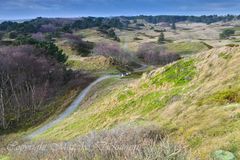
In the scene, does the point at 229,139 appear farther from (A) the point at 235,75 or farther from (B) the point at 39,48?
(B) the point at 39,48

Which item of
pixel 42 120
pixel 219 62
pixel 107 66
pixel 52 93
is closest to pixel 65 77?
pixel 52 93

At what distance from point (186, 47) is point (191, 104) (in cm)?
13797

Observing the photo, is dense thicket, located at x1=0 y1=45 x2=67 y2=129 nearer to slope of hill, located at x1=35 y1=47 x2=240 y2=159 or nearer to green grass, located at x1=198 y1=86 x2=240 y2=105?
slope of hill, located at x1=35 y1=47 x2=240 y2=159

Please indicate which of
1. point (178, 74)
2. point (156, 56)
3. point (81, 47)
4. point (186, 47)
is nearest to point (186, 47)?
point (186, 47)

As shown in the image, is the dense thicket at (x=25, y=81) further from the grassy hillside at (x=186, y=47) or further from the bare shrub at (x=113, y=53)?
the grassy hillside at (x=186, y=47)

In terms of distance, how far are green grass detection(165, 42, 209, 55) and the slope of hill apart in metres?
116

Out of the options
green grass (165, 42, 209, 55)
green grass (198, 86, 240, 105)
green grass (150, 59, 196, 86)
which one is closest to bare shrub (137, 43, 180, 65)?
green grass (165, 42, 209, 55)

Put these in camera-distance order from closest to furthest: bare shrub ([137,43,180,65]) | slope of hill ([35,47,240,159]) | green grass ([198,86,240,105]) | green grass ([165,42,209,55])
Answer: slope of hill ([35,47,240,159]) < green grass ([198,86,240,105]) < bare shrub ([137,43,180,65]) < green grass ([165,42,209,55])

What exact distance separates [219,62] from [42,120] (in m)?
36.3

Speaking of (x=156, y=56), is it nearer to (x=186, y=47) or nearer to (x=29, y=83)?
(x=186, y=47)

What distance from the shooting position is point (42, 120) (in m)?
59.1

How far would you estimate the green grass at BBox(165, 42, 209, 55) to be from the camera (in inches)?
5925

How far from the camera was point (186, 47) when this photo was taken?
512ft

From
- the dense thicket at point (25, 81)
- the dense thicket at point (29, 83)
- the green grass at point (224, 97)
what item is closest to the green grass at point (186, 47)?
the dense thicket at point (29, 83)
